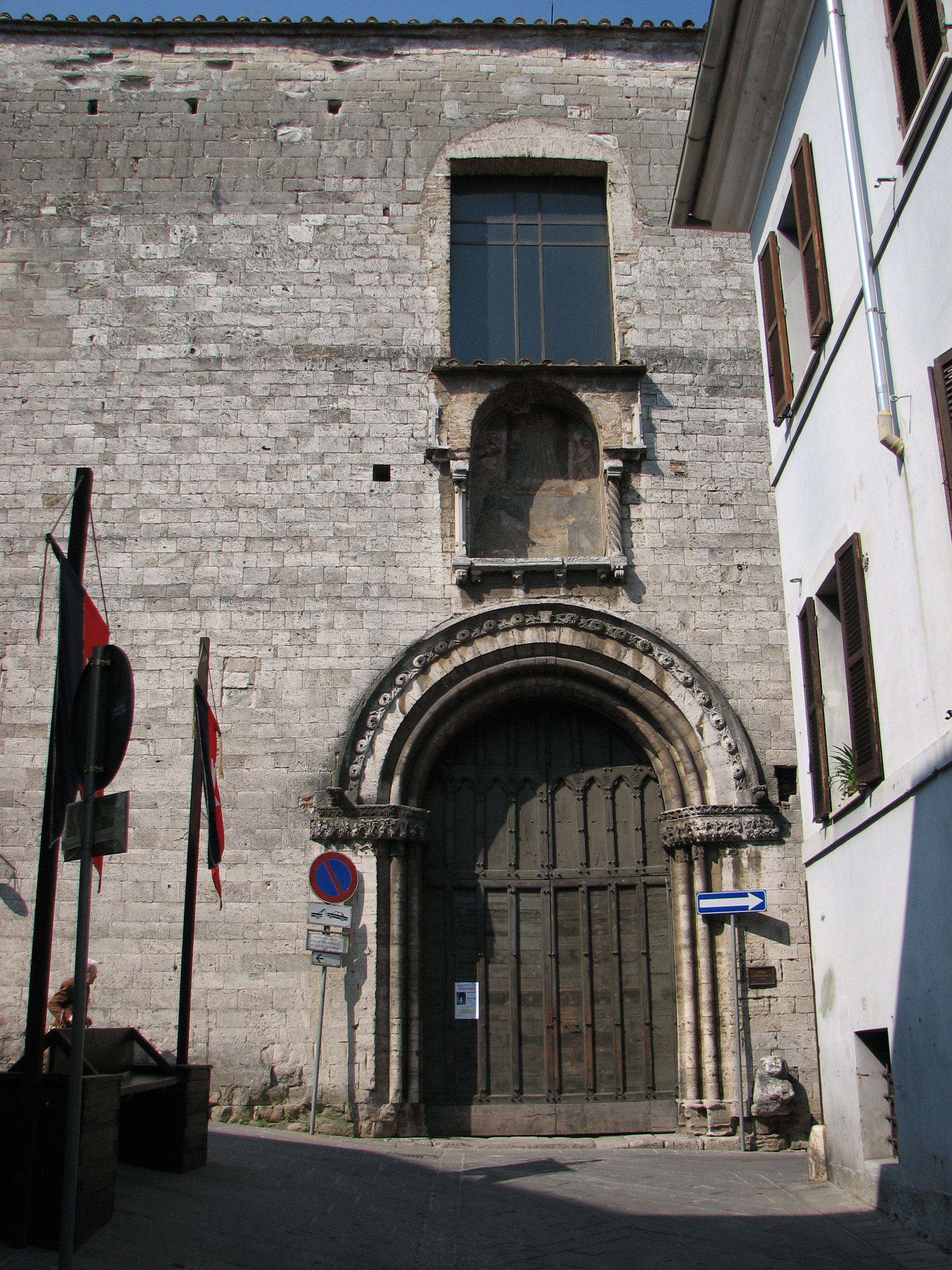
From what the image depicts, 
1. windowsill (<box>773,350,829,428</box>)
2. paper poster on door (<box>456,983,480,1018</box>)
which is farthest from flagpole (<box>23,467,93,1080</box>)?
paper poster on door (<box>456,983,480,1018</box>)

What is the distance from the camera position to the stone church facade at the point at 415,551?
10.2m

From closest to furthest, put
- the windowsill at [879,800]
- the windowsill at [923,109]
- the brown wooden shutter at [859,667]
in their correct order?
the windowsill at [923,109]
the windowsill at [879,800]
the brown wooden shutter at [859,667]

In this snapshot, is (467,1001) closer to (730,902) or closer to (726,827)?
(730,902)

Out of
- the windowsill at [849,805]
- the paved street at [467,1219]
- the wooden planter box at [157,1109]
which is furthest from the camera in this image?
the windowsill at [849,805]

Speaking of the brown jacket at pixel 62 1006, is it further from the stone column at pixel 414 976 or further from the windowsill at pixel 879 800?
the windowsill at pixel 879 800

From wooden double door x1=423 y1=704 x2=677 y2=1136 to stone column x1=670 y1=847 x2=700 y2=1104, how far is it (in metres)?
0.26

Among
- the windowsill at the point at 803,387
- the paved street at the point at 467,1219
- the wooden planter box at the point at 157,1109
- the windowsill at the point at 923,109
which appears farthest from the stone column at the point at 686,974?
the windowsill at the point at 923,109

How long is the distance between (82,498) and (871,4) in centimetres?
504

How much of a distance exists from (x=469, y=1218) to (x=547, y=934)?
15.1ft

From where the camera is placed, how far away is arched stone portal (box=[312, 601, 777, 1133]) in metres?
10.1

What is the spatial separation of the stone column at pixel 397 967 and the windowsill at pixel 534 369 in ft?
15.8

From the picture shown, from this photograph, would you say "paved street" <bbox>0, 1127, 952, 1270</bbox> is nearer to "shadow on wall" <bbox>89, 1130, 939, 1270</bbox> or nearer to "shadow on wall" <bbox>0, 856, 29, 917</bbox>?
"shadow on wall" <bbox>89, 1130, 939, 1270</bbox>

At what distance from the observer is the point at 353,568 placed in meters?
11.2

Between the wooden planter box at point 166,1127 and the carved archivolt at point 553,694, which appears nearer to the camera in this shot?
the wooden planter box at point 166,1127
